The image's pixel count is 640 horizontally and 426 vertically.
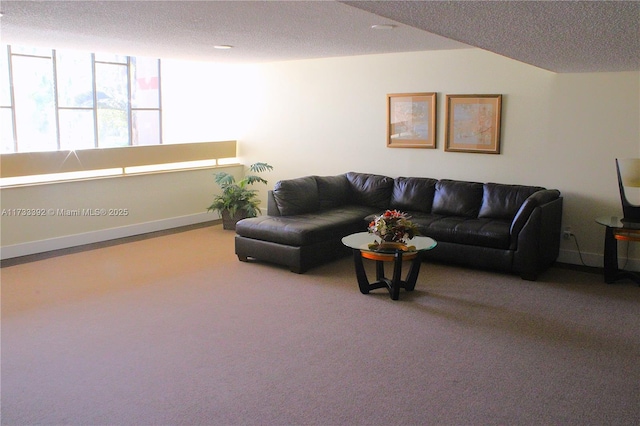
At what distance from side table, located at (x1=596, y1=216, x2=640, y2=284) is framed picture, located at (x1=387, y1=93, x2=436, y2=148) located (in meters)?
2.21

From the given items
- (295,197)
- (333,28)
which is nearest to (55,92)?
(295,197)

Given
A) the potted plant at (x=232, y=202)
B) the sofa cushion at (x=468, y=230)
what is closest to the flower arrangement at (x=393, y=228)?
the sofa cushion at (x=468, y=230)

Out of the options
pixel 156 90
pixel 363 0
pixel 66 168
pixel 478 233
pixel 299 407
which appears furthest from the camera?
pixel 156 90

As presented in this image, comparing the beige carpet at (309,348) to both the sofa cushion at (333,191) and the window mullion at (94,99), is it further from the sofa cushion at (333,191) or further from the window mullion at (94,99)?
the window mullion at (94,99)

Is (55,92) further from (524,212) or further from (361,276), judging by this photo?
(524,212)

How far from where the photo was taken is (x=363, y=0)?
2426 mm

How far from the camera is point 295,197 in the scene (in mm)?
6457

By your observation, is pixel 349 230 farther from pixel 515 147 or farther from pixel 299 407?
pixel 299 407

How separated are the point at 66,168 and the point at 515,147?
5201mm

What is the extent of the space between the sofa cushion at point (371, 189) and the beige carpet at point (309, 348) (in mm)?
1385

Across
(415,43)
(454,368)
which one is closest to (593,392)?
(454,368)

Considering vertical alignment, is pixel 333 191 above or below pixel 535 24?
below

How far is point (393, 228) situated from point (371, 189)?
2205mm

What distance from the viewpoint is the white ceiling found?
2.73 m
